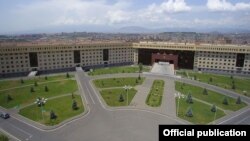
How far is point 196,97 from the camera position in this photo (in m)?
81.8

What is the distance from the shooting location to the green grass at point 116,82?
316 feet

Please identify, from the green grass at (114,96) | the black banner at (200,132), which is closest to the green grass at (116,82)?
the green grass at (114,96)

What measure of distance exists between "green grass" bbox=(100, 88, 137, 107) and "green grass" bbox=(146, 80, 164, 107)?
6.71 m

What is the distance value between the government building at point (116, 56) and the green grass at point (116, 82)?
114 ft

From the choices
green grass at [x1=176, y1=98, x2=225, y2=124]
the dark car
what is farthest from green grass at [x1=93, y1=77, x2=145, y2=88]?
the dark car

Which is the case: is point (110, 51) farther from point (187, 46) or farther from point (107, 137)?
point (107, 137)

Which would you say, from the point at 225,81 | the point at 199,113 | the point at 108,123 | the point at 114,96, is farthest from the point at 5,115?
the point at 225,81

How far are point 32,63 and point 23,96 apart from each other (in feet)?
138

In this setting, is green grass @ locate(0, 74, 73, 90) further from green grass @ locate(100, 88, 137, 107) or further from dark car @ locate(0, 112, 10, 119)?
green grass @ locate(100, 88, 137, 107)

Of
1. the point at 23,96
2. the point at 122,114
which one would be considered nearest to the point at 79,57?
the point at 23,96

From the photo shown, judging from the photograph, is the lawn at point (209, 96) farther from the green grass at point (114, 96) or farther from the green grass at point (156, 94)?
the green grass at point (114, 96)

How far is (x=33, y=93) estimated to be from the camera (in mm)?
85938

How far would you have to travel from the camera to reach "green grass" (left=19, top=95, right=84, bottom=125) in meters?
60.8

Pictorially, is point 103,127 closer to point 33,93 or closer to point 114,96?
point 114,96
